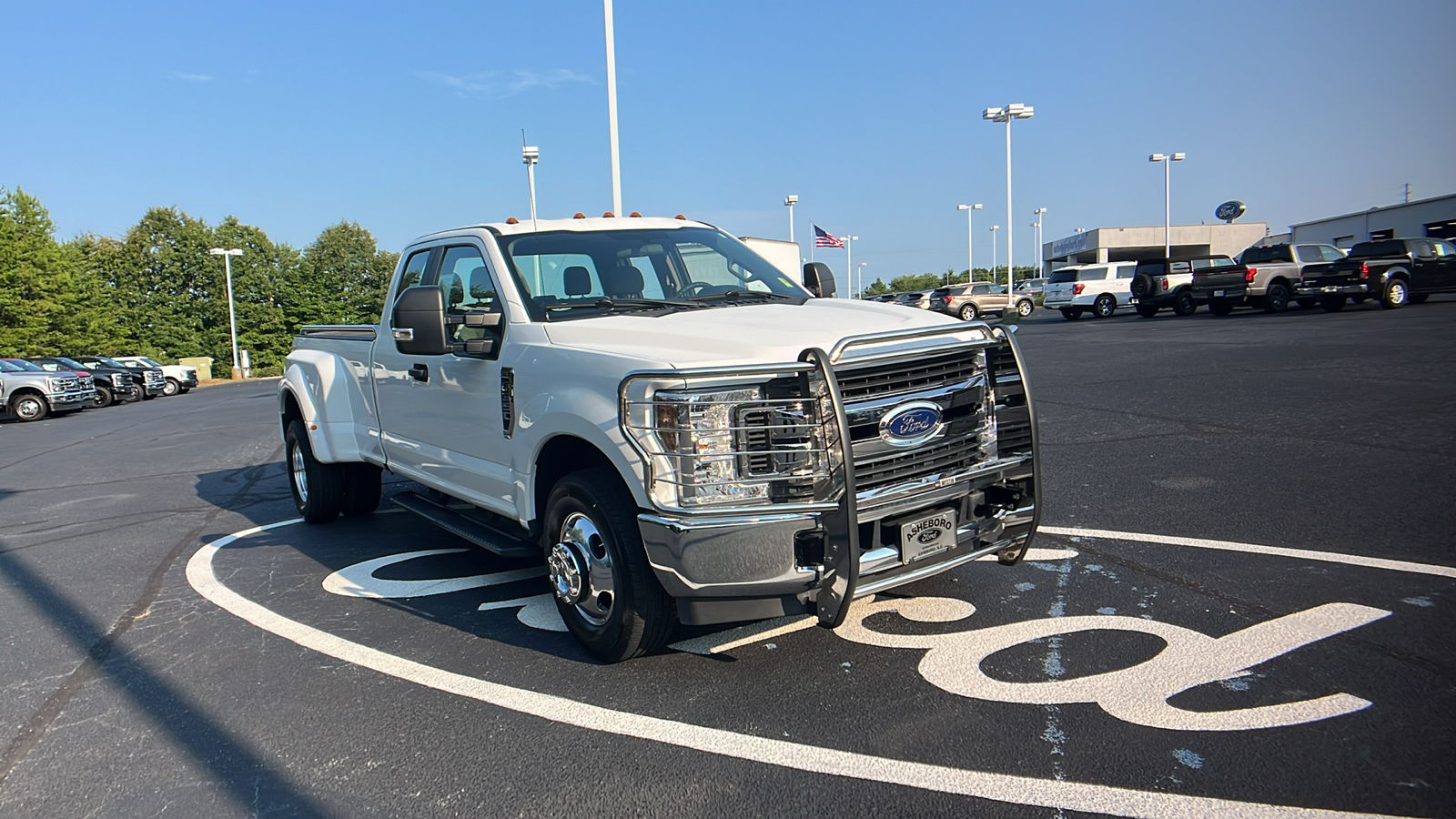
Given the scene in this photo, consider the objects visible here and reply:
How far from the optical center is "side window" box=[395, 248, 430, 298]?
20.1 feet

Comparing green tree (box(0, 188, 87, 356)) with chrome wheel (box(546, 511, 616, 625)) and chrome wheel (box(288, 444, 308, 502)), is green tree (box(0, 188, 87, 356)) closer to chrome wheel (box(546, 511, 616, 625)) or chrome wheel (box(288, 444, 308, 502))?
chrome wheel (box(288, 444, 308, 502))

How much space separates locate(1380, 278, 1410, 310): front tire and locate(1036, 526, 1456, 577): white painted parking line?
25.4 m

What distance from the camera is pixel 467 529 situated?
5.25m

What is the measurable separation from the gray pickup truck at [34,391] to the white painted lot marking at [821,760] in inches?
1007

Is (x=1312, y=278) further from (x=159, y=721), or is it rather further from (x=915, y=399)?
(x=159, y=721)

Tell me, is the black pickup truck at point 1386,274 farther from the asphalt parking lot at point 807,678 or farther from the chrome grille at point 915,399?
the chrome grille at point 915,399

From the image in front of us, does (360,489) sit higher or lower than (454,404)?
lower

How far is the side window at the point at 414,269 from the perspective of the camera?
6125 mm

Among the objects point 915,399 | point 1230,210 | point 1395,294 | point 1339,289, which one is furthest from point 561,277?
point 1230,210

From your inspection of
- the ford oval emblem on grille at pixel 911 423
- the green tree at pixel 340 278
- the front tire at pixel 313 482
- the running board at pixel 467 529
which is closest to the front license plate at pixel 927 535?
the ford oval emblem on grille at pixel 911 423

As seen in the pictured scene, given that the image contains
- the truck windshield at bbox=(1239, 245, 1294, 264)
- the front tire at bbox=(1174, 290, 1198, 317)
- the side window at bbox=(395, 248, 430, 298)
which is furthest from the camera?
the front tire at bbox=(1174, 290, 1198, 317)

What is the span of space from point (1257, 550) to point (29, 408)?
94.2 feet

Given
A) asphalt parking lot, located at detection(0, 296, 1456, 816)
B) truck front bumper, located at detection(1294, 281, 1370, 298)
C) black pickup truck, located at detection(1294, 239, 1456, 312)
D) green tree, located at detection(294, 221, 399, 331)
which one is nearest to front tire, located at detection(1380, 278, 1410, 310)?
black pickup truck, located at detection(1294, 239, 1456, 312)

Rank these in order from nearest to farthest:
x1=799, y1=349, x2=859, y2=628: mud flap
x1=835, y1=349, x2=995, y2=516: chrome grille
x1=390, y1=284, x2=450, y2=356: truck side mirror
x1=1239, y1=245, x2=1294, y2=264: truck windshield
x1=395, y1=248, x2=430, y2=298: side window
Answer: x1=799, y1=349, x2=859, y2=628: mud flap < x1=835, y1=349, x2=995, y2=516: chrome grille < x1=390, y1=284, x2=450, y2=356: truck side mirror < x1=395, y1=248, x2=430, y2=298: side window < x1=1239, y1=245, x2=1294, y2=264: truck windshield
